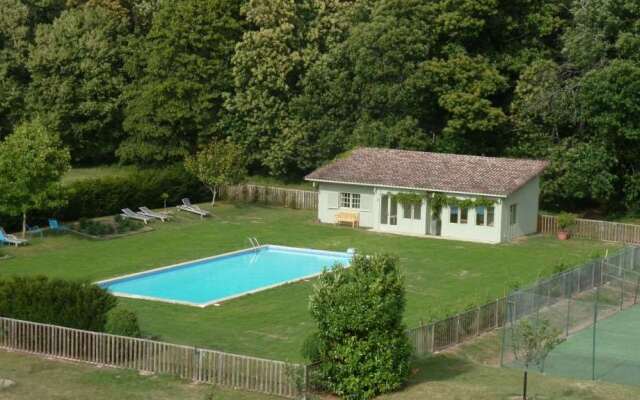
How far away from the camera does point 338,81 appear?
61.9 metres

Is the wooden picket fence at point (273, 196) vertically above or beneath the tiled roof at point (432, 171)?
beneath

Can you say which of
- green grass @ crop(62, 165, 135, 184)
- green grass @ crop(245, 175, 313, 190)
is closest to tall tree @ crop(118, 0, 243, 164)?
green grass @ crop(62, 165, 135, 184)

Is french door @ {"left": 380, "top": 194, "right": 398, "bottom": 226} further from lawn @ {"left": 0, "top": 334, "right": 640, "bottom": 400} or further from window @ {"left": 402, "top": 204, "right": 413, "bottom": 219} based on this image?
lawn @ {"left": 0, "top": 334, "right": 640, "bottom": 400}

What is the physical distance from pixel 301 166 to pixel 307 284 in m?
23.0

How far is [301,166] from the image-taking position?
2512 inches

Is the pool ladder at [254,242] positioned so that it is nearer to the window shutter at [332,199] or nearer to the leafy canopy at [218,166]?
the window shutter at [332,199]

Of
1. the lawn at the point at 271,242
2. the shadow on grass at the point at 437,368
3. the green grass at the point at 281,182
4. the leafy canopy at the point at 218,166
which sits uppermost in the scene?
the leafy canopy at the point at 218,166

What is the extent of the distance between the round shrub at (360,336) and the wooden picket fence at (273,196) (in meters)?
32.3

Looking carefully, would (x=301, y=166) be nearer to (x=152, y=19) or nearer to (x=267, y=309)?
(x=152, y=19)

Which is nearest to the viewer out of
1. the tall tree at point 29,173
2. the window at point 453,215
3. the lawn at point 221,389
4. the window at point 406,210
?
the lawn at point 221,389

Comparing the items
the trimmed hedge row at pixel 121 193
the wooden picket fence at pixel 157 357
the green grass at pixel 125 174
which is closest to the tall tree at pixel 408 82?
Result: the green grass at pixel 125 174

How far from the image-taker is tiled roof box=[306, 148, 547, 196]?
50938 mm

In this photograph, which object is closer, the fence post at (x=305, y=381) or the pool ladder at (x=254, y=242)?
the fence post at (x=305, y=381)

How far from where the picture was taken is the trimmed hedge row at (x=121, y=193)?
51594 mm
